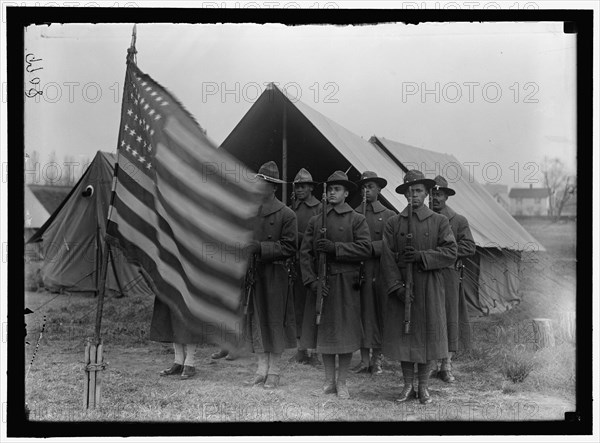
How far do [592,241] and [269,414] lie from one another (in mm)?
3008

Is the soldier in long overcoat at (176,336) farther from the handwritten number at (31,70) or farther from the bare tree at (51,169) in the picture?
the handwritten number at (31,70)

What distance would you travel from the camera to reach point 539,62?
5980 millimetres

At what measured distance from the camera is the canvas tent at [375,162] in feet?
21.0

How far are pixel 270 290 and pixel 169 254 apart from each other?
96 centimetres

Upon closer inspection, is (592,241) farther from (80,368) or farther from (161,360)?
(80,368)

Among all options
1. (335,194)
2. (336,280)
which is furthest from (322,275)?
(335,194)

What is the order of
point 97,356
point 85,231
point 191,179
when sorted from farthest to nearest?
1. point 85,231
2. point 191,179
3. point 97,356

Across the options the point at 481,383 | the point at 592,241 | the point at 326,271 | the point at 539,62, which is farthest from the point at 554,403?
the point at 539,62

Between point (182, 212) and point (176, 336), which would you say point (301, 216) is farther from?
point (176, 336)

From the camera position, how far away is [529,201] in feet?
21.2

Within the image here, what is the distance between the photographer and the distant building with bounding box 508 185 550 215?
619 cm

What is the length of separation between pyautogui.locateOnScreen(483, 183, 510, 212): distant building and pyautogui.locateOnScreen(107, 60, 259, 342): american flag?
7.45ft

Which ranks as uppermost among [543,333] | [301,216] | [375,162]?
[375,162]

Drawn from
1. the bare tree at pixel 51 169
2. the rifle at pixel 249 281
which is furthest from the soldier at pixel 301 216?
the bare tree at pixel 51 169
